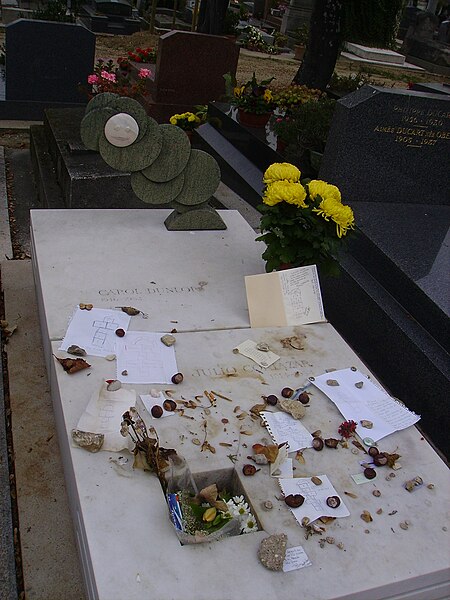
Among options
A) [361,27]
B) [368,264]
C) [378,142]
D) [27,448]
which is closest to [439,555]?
[27,448]

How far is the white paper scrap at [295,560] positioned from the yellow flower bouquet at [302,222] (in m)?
1.55

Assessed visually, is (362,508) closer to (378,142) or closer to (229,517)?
(229,517)

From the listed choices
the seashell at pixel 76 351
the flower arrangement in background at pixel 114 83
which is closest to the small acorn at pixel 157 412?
the seashell at pixel 76 351

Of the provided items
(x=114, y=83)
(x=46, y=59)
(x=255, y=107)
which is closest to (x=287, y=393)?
(x=255, y=107)

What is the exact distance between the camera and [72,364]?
2301 millimetres

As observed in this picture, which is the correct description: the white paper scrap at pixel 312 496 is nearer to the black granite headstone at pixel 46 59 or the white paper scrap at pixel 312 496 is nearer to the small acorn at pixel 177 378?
the small acorn at pixel 177 378

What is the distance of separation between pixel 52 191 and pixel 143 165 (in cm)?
164

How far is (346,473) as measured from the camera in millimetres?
2051

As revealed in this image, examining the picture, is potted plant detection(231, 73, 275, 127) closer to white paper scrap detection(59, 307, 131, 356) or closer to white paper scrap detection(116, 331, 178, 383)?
white paper scrap detection(59, 307, 131, 356)

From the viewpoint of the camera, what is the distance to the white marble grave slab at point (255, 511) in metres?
1.61

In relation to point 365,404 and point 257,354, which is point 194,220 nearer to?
point 257,354

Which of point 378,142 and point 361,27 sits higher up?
point 361,27

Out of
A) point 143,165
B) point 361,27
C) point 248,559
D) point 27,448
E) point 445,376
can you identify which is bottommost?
point 27,448

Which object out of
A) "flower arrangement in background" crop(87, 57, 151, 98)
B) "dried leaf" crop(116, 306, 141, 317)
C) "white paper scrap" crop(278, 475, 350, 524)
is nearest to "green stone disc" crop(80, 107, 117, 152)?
"dried leaf" crop(116, 306, 141, 317)
